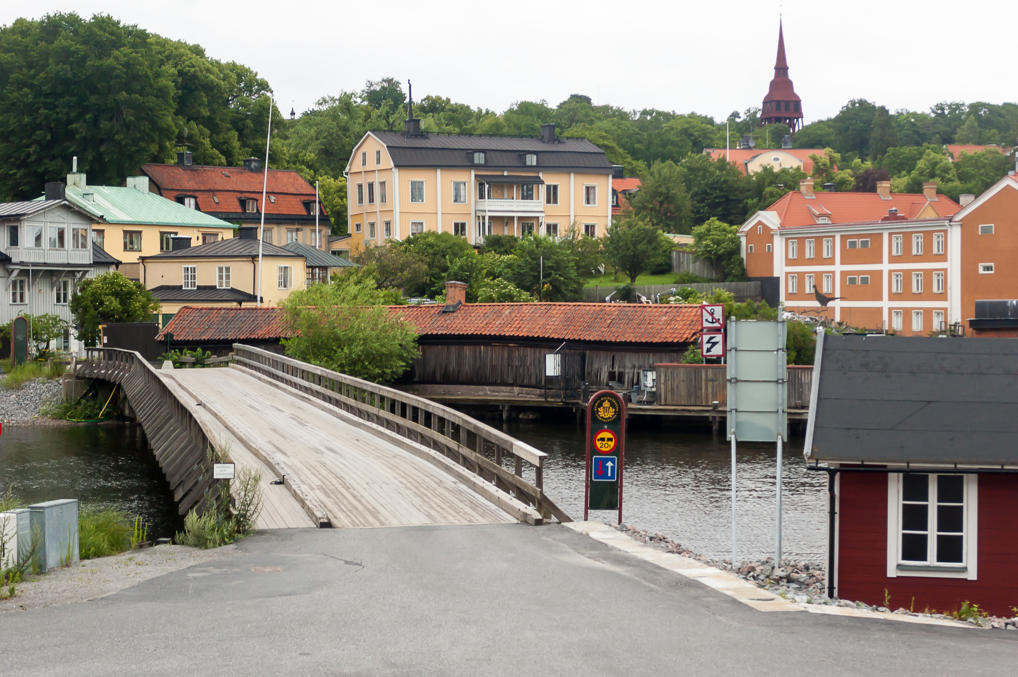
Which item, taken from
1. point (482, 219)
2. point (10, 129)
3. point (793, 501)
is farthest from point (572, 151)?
point (793, 501)

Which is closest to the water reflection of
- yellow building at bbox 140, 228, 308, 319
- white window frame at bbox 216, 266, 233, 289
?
yellow building at bbox 140, 228, 308, 319

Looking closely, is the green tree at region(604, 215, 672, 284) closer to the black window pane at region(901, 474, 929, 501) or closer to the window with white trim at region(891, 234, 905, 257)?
the window with white trim at region(891, 234, 905, 257)

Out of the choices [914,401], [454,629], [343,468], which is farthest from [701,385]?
[454,629]

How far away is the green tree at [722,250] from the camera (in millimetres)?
78500

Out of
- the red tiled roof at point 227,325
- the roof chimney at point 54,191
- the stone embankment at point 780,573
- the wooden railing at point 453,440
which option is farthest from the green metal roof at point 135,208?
the stone embankment at point 780,573

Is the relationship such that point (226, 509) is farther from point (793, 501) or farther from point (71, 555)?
point (793, 501)

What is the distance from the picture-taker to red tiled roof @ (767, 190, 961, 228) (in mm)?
77625

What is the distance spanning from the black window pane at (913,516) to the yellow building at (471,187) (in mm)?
68324

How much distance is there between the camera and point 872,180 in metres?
101

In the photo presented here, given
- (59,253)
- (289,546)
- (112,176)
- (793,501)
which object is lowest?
(793,501)

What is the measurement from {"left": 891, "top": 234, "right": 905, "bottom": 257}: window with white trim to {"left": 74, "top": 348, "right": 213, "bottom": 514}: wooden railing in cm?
4535

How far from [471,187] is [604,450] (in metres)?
69.8

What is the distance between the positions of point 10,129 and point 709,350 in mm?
64337

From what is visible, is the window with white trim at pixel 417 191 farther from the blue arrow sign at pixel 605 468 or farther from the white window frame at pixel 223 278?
the blue arrow sign at pixel 605 468
